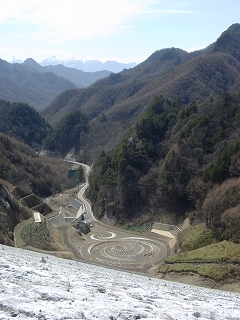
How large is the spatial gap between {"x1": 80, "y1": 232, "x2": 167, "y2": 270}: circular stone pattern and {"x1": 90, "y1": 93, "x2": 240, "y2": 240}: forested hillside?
5.07 m

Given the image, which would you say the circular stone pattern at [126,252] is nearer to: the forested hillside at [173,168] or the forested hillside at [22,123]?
the forested hillside at [173,168]

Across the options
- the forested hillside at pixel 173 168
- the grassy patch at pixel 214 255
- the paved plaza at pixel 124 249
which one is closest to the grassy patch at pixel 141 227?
the forested hillside at pixel 173 168

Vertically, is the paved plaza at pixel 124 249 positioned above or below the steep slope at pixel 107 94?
below

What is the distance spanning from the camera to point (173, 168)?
1551 inches

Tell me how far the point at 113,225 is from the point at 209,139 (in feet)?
52.6

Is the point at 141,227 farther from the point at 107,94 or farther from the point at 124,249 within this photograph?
the point at 107,94

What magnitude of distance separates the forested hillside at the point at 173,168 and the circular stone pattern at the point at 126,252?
5.07 metres

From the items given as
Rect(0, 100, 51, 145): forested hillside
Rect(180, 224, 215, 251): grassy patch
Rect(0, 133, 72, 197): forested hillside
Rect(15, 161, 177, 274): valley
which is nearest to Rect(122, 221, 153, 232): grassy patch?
Rect(15, 161, 177, 274): valley

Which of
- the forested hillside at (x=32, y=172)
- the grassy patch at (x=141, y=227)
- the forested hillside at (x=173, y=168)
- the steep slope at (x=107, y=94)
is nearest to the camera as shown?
the forested hillside at (x=173, y=168)

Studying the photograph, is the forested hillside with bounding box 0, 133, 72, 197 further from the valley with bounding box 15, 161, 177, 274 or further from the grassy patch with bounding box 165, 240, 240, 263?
the grassy patch with bounding box 165, 240, 240, 263

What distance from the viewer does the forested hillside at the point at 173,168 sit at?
108ft

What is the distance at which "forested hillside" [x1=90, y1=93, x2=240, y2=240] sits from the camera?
108 feet

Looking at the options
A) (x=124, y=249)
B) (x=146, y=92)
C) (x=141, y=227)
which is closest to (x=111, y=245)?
(x=124, y=249)

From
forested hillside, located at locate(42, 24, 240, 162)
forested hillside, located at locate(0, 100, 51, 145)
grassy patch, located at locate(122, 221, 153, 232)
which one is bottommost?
grassy patch, located at locate(122, 221, 153, 232)
